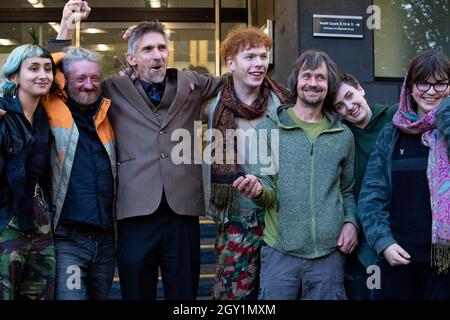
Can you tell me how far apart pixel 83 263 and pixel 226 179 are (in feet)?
3.25

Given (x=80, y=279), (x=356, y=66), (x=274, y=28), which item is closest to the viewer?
(x=80, y=279)

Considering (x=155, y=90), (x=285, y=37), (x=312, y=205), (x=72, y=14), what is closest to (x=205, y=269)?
(x=155, y=90)

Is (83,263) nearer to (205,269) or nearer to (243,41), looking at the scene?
(243,41)

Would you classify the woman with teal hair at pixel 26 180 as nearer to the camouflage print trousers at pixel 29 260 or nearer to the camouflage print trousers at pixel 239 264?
the camouflage print trousers at pixel 29 260

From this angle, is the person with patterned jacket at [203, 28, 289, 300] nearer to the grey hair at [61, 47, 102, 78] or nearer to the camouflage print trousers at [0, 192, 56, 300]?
the grey hair at [61, 47, 102, 78]

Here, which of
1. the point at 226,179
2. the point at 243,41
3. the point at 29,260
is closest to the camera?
the point at 29,260

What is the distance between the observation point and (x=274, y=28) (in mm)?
7371

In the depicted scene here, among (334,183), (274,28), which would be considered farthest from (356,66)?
(334,183)

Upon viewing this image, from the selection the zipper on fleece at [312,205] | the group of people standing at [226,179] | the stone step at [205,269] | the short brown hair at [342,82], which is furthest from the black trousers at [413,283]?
the stone step at [205,269]

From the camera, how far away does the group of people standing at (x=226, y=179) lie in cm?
312

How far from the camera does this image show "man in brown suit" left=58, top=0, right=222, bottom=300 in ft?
11.5

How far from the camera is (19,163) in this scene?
3158 millimetres
